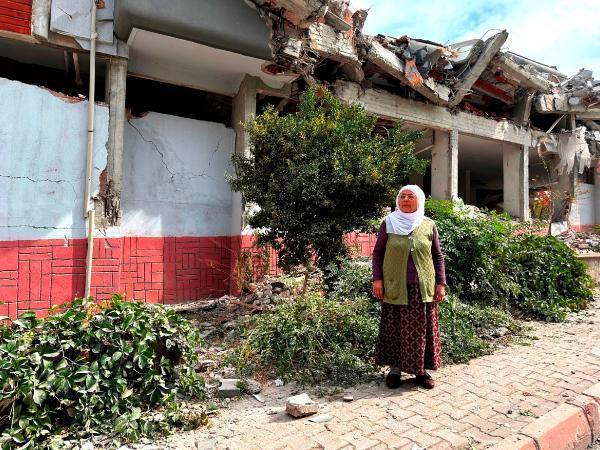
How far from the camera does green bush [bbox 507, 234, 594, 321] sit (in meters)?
5.95

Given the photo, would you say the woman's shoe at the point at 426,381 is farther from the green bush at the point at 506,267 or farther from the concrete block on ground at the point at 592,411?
the green bush at the point at 506,267

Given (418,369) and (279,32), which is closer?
(418,369)

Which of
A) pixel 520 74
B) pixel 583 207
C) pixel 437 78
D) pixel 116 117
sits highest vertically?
pixel 520 74

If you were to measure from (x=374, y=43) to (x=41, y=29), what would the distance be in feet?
18.4

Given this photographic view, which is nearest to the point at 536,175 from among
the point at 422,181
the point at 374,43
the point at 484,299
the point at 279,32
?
the point at 422,181

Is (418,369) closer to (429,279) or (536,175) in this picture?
(429,279)

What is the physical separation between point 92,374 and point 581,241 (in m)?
14.1

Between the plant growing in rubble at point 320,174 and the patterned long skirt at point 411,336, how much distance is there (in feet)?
5.61

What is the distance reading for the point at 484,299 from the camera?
544 centimetres

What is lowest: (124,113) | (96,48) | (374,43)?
(124,113)

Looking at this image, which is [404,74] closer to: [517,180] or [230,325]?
[517,180]

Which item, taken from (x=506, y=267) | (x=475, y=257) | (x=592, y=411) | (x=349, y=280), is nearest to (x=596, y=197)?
(x=506, y=267)

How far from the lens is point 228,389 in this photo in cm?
317

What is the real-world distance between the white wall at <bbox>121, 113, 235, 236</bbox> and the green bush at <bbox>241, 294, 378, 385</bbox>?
10.4ft
